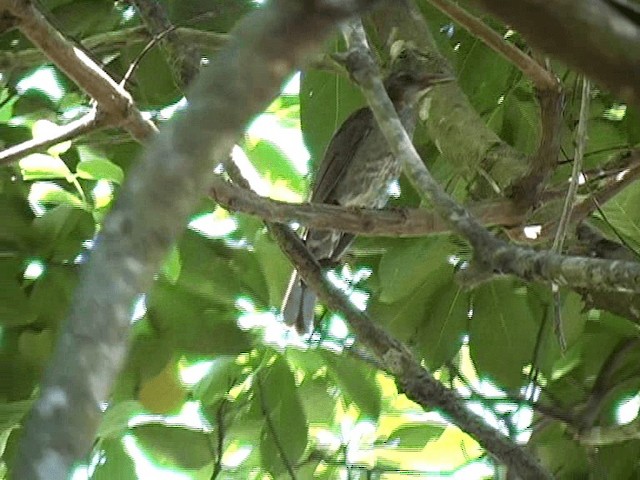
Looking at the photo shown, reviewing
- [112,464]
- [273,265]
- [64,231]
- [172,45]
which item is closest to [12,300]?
[64,231]

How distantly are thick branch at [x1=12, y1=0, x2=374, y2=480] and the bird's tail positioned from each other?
1.69 m

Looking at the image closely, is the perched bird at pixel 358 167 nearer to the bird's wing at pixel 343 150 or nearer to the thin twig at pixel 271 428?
the bird's wing at pixel 343 150

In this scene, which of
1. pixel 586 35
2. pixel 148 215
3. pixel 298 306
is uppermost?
pixel 298 306

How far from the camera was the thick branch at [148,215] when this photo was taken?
1.39 feet

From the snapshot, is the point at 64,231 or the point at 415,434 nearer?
the point at 64,231

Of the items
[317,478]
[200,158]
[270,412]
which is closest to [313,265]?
[270,412]

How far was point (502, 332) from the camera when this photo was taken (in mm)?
2102

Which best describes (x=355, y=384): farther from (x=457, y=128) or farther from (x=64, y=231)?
(x=64, y=231)

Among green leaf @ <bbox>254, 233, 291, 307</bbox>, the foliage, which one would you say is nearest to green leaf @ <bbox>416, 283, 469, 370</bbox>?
the foliage

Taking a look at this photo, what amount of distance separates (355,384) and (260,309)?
0.82ft

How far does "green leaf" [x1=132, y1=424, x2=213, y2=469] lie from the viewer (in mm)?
2070

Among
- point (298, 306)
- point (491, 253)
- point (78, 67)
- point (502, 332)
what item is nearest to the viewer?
point (491, 253)

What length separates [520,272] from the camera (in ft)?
3.27

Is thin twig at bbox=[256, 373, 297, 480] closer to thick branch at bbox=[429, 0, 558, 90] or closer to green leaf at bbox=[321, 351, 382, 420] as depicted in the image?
green leaf at bbox=[321, 351, 382, 420]
